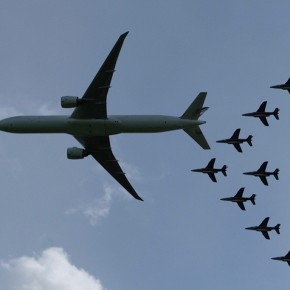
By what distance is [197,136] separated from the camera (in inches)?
2854

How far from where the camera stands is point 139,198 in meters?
78.8

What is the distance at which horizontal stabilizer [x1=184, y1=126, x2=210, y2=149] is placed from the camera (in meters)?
72.1

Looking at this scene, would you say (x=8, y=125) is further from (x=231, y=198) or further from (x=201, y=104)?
(x=231, y=198)

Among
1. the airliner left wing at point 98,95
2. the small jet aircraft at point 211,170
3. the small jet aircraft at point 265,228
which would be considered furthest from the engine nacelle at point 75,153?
the small jet aircraft at point 265,228

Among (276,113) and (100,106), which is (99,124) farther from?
(276,113)

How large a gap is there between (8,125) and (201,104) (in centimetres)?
2380

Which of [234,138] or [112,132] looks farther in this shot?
[234,138]

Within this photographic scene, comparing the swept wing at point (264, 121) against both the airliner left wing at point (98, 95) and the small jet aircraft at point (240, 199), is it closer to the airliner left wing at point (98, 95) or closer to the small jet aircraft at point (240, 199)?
the small jet aircraft at point (240, 199)

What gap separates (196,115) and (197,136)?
2662mm

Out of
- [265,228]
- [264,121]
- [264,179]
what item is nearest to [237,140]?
[264,121]

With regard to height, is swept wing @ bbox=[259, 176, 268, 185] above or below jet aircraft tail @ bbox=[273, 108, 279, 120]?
below

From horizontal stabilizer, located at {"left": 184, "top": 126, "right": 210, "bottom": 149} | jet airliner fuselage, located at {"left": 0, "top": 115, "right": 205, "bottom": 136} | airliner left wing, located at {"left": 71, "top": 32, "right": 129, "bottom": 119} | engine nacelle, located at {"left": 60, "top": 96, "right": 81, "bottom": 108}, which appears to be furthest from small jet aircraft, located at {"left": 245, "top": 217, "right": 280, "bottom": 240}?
engine nacelle, located at {"left": 60, "top": 96, "right": 81, "bottom": 108}

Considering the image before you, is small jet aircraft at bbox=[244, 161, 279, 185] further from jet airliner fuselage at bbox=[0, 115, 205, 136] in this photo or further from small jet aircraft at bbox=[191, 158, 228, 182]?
jet airliner fuselage at bbox=[0, 115, 205, 136]

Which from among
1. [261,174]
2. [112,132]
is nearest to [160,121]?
[112,132]
